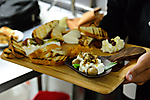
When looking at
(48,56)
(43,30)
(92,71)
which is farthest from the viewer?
(43,30)

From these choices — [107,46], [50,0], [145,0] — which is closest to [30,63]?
[107,46]

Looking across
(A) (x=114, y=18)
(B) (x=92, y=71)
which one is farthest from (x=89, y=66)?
(A) (x=114, y=18)

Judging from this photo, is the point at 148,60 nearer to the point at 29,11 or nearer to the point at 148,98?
the point at 148,98

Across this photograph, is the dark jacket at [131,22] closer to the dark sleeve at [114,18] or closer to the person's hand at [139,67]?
the dark sleeve at [114,18]

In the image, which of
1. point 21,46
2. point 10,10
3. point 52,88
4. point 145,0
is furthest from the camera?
point 52,88

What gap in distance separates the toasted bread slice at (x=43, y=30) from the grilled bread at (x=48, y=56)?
0.10m

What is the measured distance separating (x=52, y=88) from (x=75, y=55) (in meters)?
0.65

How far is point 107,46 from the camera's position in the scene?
0.83 m

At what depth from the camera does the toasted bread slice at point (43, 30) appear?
2.86 feet

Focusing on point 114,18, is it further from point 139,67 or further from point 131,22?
point 139,67

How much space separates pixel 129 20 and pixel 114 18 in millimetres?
75

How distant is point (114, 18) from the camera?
102cm

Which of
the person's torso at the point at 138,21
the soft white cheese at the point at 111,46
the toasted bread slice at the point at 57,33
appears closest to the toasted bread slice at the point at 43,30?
the toasted bread slice at the point at 57,33

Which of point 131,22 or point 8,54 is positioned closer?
point 8,54
